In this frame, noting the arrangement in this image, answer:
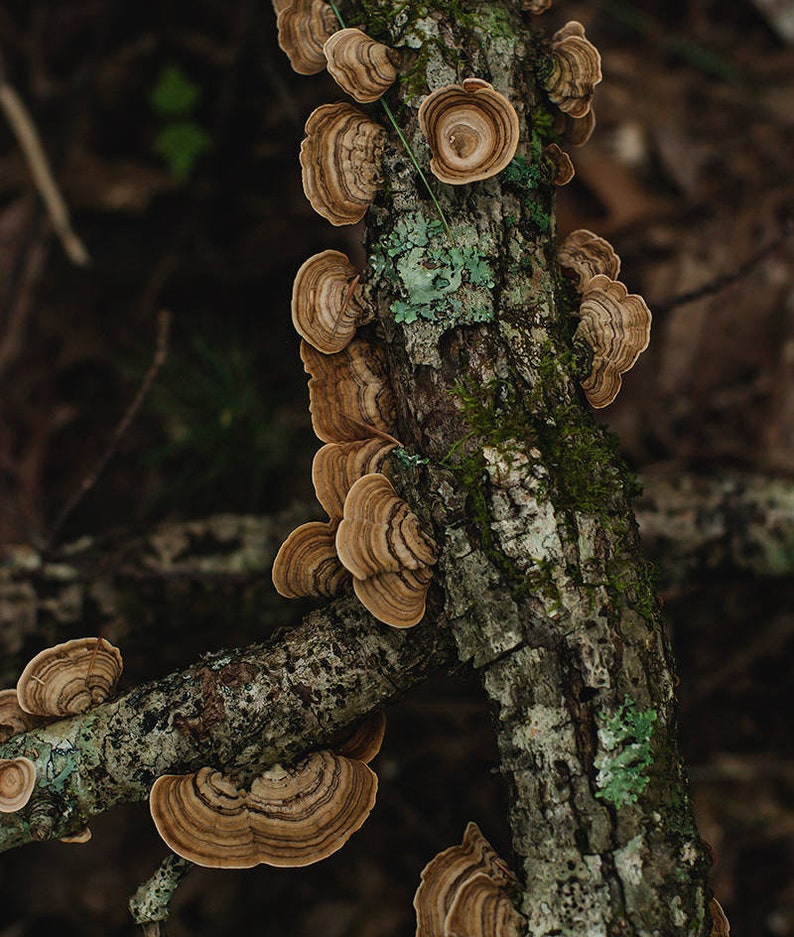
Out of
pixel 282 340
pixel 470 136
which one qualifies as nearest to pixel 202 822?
pixel 470 136

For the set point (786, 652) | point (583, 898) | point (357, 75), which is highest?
point (357, 75)

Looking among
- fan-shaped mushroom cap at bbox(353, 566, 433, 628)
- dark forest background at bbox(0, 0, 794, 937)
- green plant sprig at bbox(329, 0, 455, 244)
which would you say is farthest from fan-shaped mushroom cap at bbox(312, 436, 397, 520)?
dark forest background at bbox(0, 0, 794, 937)

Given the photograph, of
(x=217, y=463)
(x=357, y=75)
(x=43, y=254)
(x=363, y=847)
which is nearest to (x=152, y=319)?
(x=43, y=254)

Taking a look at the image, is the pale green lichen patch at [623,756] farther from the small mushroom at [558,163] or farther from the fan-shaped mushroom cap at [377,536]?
the small mushroom at [558,163]

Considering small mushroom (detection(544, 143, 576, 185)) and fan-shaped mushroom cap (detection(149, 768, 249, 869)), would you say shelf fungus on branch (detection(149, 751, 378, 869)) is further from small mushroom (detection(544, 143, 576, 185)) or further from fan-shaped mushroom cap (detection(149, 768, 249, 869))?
small mushroom (detection(544, 143, 576, 185))

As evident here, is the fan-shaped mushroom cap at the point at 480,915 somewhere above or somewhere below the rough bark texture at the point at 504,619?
below

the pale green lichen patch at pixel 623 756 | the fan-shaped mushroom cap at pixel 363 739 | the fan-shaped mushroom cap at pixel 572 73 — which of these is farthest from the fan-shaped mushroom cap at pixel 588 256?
the fan-shaped mushroom cap at pixel 363 739

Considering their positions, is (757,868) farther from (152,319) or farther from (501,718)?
(152,319)
